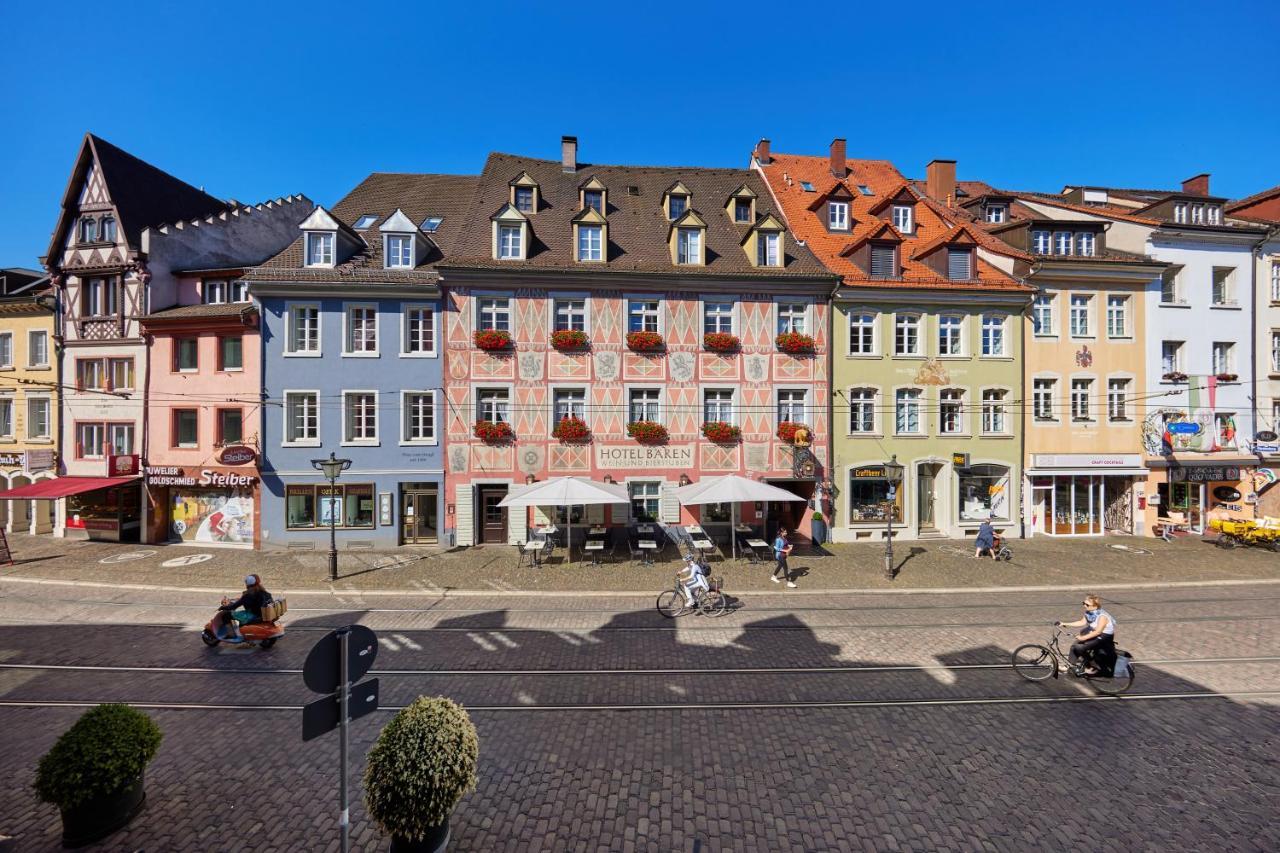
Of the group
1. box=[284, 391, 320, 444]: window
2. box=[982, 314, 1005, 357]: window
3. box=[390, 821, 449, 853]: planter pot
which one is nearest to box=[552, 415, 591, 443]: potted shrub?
box=[284, 391, 320, 444]: window

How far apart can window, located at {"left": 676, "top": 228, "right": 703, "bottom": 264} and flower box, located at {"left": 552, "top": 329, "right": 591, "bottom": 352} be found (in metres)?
4.91

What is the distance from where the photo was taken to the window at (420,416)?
2047 centimetres

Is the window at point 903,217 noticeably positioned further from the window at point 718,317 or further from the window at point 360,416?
the window at point 360,416

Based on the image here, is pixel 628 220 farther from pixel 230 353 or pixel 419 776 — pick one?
pixel 419 776

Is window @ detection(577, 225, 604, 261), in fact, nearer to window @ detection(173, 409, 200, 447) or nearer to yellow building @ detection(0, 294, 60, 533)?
window @ detection(173, 409, 200, 447)

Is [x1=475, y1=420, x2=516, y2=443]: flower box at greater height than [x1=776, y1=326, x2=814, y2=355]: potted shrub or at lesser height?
lesser

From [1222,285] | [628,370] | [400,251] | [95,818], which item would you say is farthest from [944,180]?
[95,818]

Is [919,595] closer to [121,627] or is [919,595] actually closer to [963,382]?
[963,382]

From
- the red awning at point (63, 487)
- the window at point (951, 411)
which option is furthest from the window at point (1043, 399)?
the red awning at point (63, 487)

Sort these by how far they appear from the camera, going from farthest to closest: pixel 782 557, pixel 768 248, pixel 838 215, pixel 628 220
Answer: pixel 838 215, pixel 628 220, pixel 768 248, pixel 782 557

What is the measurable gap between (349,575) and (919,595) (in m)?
16.3

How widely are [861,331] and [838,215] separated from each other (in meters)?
6.50

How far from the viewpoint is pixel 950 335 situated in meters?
22.2

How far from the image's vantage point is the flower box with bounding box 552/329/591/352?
67.0ft
